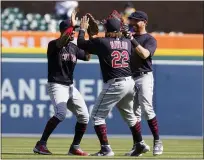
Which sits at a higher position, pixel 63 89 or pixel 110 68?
pixel 110 68

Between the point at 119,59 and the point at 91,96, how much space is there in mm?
5924

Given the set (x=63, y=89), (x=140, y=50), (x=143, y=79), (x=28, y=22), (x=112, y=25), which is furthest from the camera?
(x=28, y=22)

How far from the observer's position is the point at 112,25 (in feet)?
36.8

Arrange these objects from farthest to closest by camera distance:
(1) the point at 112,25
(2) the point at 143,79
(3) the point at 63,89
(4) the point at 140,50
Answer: (2) the point at 143,79 → (3) the point at 63,89 → (4) the point at 140,50 → (1) the point at 112,25

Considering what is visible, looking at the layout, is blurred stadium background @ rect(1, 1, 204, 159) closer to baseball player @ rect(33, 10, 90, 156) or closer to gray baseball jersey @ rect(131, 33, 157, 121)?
gray baseball jersey @ rect(131, 33, 157, 121)

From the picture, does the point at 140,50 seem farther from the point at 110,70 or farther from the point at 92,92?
the point at 92,92

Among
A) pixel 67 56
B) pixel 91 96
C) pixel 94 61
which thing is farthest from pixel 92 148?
pixel 94 61

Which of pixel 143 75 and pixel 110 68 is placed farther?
pixel 143 75

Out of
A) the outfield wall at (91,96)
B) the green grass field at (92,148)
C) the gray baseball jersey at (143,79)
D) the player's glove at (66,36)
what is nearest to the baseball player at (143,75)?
the gray baseball jersey at (143,79)

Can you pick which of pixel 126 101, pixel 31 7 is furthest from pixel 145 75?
pixel 31 7

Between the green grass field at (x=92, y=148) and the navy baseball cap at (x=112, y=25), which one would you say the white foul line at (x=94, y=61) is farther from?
the navy baseball cap at (x=112, y=25)

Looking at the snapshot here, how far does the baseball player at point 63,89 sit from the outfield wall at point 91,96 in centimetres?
498

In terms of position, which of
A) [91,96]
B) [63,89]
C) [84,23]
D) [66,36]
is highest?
[84,23]

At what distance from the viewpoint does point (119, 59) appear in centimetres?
1130
